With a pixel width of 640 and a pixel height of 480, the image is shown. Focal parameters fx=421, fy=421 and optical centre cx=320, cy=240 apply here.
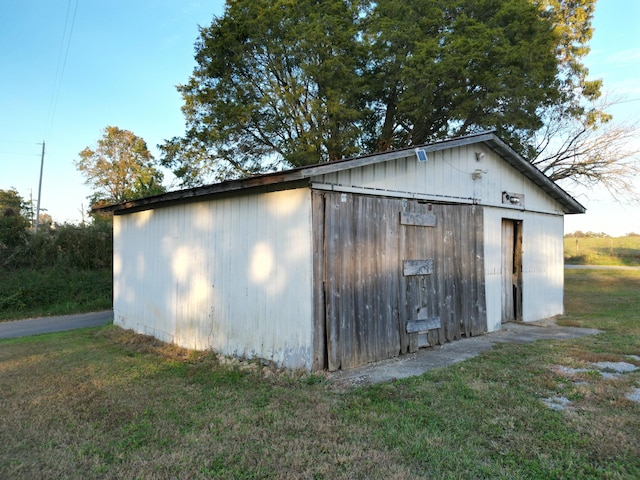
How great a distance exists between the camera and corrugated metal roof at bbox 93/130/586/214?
17.3ft

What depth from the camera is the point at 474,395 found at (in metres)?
4.42

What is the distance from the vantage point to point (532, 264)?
9656mm

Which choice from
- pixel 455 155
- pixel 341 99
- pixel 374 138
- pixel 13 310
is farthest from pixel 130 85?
pixel 455 155

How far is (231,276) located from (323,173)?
7.66 ft

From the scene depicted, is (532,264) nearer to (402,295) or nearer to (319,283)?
(402,295)

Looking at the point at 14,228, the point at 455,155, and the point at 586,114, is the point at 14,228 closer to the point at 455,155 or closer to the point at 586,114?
the point at 455,155

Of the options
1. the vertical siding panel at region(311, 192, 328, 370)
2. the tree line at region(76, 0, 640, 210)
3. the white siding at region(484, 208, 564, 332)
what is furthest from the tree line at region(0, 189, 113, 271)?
the white siding at region(484, 208, 564, 332)

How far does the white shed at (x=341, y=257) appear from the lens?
5492mm

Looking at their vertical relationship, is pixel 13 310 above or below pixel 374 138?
below

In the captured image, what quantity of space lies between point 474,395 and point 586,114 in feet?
47.8

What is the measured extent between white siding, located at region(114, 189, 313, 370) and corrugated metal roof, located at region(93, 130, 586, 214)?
213 millimetres

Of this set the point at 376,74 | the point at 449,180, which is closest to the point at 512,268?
the point at 449,180

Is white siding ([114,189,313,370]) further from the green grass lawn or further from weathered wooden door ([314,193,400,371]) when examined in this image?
the green grass lawn

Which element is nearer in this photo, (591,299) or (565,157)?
(591,299)
